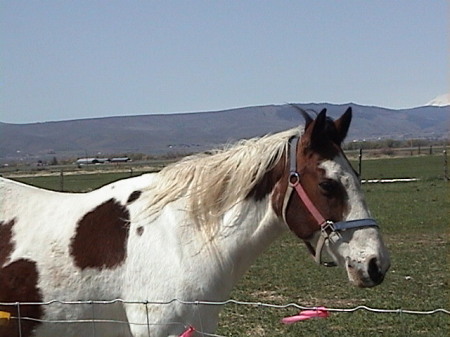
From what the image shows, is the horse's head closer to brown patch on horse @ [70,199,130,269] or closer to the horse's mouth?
the horse's mouth

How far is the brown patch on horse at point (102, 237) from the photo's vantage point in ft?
12.4

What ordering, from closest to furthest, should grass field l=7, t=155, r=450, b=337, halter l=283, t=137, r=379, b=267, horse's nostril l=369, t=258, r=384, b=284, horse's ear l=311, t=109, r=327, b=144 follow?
horse's nostril l=369, t=258, r=384, b=284, halter l=283, t=137, r=379, b=267, horse's ear l=311, t=109, r=327, b=144, grass field l=7, t=155, r=450, b=337

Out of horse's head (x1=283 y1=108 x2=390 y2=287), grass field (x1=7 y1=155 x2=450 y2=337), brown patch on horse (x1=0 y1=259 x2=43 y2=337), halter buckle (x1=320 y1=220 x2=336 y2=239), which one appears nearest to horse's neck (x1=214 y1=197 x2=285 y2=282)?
horse's head (x1=283 y1=108 x2=390 y2=287)

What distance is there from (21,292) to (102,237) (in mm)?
532

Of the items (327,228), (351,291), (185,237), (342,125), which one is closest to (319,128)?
(342,125)

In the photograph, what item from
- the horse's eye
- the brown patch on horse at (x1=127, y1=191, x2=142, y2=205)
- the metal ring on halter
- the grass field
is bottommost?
the grass field

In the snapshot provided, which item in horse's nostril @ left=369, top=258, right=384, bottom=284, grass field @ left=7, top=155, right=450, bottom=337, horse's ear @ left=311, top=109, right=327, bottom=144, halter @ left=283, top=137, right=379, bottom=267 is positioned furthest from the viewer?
grass field @ left=7, top=155, right=450, bottom=337

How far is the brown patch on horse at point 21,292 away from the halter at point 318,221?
1.42 meters

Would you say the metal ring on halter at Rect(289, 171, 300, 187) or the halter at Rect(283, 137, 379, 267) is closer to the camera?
the halter at Rect(283, 137, 379, 267)

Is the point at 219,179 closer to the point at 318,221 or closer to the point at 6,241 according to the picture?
the point at 318,221

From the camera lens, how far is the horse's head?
3.57m

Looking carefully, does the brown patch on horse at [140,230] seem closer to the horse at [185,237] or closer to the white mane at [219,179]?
the horse at [185,237]

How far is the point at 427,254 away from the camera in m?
11.5

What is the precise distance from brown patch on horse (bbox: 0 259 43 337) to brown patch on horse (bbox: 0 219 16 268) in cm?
8
